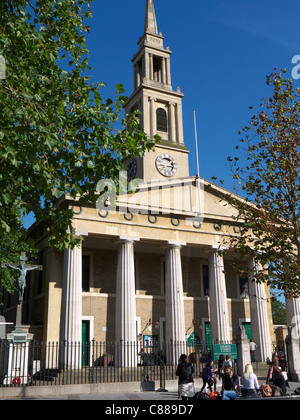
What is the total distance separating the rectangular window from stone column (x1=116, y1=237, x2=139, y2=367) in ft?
13.6

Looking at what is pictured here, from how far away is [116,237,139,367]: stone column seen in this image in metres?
24.2

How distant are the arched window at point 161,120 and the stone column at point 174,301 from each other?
15.2 metres

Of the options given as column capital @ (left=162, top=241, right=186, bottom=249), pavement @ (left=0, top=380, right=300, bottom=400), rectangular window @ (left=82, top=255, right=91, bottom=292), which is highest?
column capital @ (left=162, top=241, right=186, bottom=249)

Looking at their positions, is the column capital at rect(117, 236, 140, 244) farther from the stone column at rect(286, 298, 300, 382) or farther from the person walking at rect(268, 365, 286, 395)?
the person walking at rect(268, 365, 286, 395)

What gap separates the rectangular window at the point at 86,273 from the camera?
28.6 metres

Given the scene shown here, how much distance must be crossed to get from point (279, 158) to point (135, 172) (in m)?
24.0

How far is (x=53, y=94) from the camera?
37.7 ft

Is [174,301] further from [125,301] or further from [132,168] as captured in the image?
[132,168]

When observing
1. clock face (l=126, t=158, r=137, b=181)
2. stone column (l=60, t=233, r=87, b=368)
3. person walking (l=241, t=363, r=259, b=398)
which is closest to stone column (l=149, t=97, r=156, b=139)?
clock face (l=126, t=158, r=137, b=181)

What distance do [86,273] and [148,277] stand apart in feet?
15.0

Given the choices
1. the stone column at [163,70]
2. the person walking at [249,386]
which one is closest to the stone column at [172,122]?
the stone column at [163,70]

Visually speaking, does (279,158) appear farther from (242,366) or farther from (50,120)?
(242,366)
